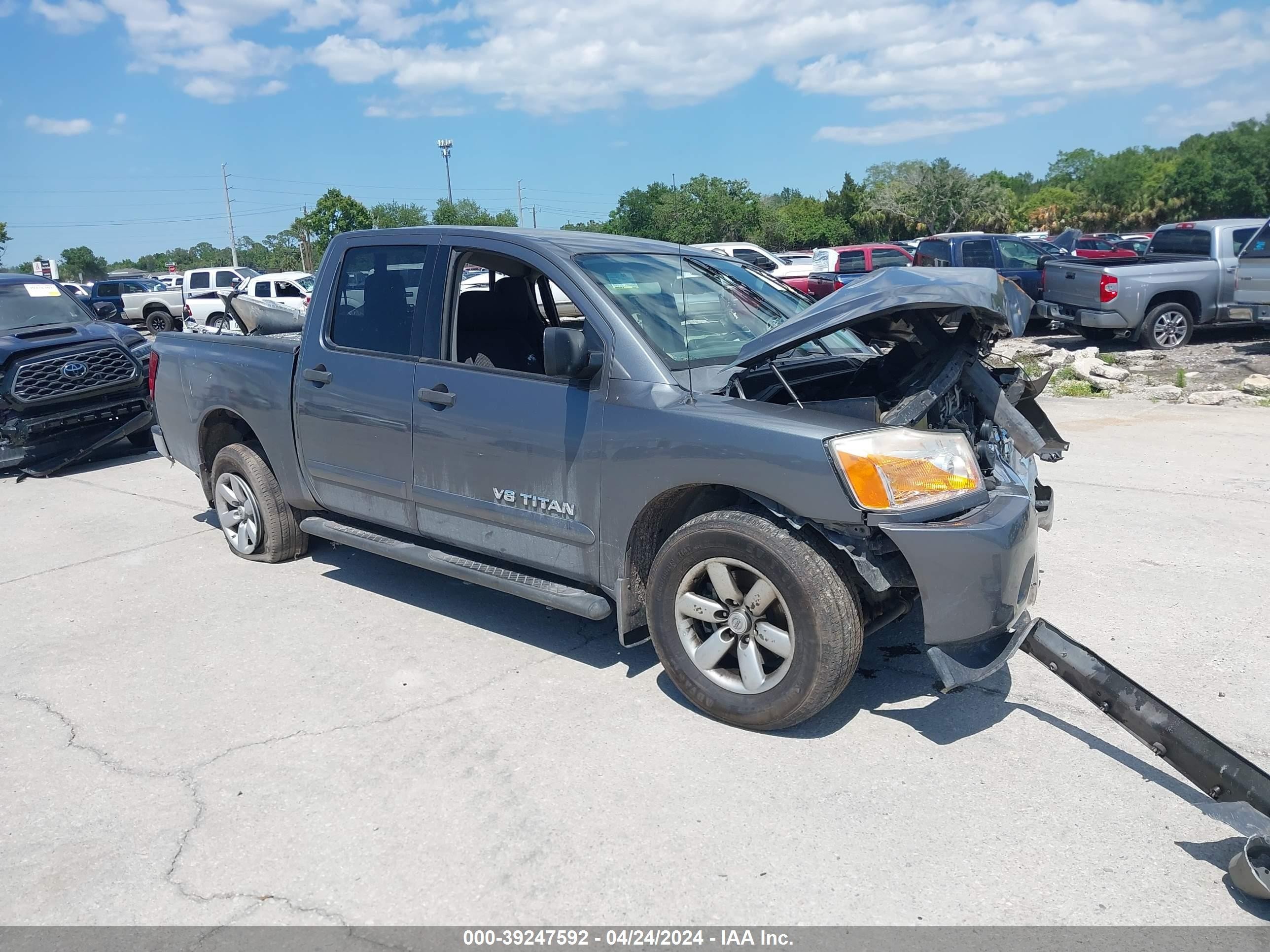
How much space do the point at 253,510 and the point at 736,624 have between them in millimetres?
3635

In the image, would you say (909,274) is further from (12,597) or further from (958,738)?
(12,597)

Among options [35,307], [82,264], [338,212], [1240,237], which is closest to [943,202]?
[338,212]

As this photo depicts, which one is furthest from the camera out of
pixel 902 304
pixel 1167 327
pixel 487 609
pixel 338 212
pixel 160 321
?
pixel 338 212

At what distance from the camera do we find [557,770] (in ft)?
12.0

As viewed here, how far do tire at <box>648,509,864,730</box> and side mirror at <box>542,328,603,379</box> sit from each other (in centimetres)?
79

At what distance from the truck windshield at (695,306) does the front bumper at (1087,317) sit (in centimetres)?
992

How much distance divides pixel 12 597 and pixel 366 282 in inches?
116

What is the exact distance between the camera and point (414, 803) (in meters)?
3.47

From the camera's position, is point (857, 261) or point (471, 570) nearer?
point (471, 570)

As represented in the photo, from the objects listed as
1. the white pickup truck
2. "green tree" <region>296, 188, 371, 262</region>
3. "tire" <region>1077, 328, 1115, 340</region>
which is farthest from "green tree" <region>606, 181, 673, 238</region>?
"tire" <region>1077, 328, 1115, 340</region>

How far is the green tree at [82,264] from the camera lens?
96.1 m

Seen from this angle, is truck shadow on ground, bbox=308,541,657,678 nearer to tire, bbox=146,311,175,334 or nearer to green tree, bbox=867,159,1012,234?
tire, bbox=146,311,175,334

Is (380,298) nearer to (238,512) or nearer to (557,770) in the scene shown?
(238,512)
